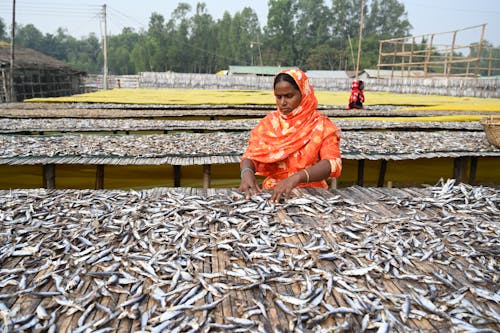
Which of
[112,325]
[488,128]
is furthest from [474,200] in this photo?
[488,128]

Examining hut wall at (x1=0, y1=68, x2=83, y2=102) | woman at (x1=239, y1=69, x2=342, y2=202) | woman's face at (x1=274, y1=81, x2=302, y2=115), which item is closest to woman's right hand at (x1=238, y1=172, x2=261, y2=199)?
woman at (x1=239, y1=69, x2=342, y2=202)

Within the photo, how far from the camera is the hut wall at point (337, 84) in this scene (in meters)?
22.1

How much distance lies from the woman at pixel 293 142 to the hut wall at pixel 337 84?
22.2 m

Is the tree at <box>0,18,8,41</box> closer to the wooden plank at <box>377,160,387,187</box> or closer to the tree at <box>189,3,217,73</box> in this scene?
the tree at <box>189,3,217,73</box>

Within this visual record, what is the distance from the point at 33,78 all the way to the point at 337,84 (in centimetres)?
2116

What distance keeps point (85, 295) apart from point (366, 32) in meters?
97.1

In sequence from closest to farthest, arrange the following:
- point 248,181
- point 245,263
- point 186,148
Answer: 1. point 245,263
2. point 248,181
3. point 186,148

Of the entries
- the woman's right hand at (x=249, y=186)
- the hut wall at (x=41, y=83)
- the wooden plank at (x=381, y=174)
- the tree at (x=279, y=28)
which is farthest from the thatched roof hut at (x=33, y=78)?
the tree at (x=279, y=28)

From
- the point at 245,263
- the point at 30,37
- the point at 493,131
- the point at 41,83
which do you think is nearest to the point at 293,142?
the point at 245,263

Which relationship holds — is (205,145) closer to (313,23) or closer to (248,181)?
(248,181)

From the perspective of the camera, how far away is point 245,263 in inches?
78.5

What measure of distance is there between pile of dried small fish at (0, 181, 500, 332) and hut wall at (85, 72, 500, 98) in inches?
892

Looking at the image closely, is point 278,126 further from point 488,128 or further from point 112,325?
point 488,128

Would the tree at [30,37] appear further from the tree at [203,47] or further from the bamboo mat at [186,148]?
the bamboo mat at [186,148]
